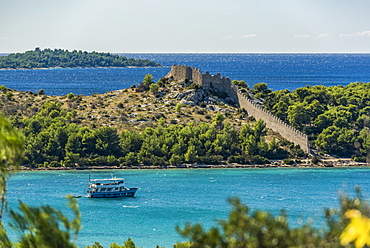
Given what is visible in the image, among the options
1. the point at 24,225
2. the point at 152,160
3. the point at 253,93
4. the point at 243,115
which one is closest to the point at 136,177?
the point at 152,160

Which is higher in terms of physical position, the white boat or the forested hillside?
the forested hillside

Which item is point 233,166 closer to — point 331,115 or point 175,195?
point 175,195

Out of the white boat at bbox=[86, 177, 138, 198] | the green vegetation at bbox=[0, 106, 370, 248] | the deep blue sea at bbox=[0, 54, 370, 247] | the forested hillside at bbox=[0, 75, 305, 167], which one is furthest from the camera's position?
the forested hillside at bbox=[0, 75, 305, 167]

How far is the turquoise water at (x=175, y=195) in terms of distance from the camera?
131 feet

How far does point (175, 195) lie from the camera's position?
1903 inches

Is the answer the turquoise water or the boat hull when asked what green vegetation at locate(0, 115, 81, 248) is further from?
the boat hull

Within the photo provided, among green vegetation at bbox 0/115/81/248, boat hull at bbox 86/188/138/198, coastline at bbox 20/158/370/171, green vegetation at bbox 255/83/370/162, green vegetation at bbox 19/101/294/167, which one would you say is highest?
green vegetation at bbox 0/115/81/248

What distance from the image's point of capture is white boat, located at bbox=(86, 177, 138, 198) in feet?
160

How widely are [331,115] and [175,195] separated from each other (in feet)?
81.3

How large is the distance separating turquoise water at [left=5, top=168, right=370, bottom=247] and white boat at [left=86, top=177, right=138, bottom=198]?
57 centimetres

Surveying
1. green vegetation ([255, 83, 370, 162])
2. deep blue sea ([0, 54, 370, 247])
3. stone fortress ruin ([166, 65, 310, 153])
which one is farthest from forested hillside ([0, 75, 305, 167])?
green vegetation ([255, 83, 370, 162])

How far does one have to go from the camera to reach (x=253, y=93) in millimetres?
76875

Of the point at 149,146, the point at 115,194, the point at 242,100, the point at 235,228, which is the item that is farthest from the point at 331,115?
the point at 235,228

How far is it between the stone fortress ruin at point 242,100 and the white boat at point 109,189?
18.7m
